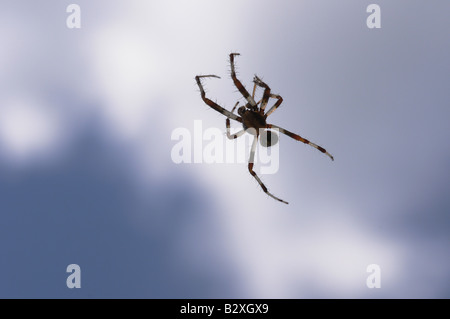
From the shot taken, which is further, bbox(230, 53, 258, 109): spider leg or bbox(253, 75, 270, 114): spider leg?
bbox(253, 75, 270, 114): spider leg

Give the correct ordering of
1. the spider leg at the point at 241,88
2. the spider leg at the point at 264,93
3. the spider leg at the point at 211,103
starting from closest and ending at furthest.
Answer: the spider leg at the point at 241,88 → the spider leg at the point at 264,93 → the spider leg at the point at 211,103

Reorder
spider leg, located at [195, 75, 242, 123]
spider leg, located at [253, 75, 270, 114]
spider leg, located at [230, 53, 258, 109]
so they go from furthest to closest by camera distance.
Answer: spider leg, located at [195, 75, 242, 123]
spider leg, located at [253, 75, 270, 114]
spider leg, located at [230, 53, 258, 109]

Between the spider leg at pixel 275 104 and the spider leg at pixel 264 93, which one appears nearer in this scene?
the spider leg at pixel 264 93

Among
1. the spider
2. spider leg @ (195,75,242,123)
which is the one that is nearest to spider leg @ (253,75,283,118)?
the spider

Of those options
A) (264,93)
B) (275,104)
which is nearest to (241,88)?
(264,93)

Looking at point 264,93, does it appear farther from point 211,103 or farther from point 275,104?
point 211,103

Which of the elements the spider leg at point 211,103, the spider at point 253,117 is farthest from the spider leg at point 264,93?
the spider leg at point 211,103

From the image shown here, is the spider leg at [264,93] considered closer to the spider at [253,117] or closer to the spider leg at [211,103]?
the spider at [253,117]

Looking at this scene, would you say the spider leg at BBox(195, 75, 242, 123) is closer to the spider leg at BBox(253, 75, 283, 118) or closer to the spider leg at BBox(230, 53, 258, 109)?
the spider leg at BBox(230, 53, 258, 109)

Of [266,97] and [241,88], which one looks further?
[266,97]

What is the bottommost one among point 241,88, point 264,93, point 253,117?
point 253,117
